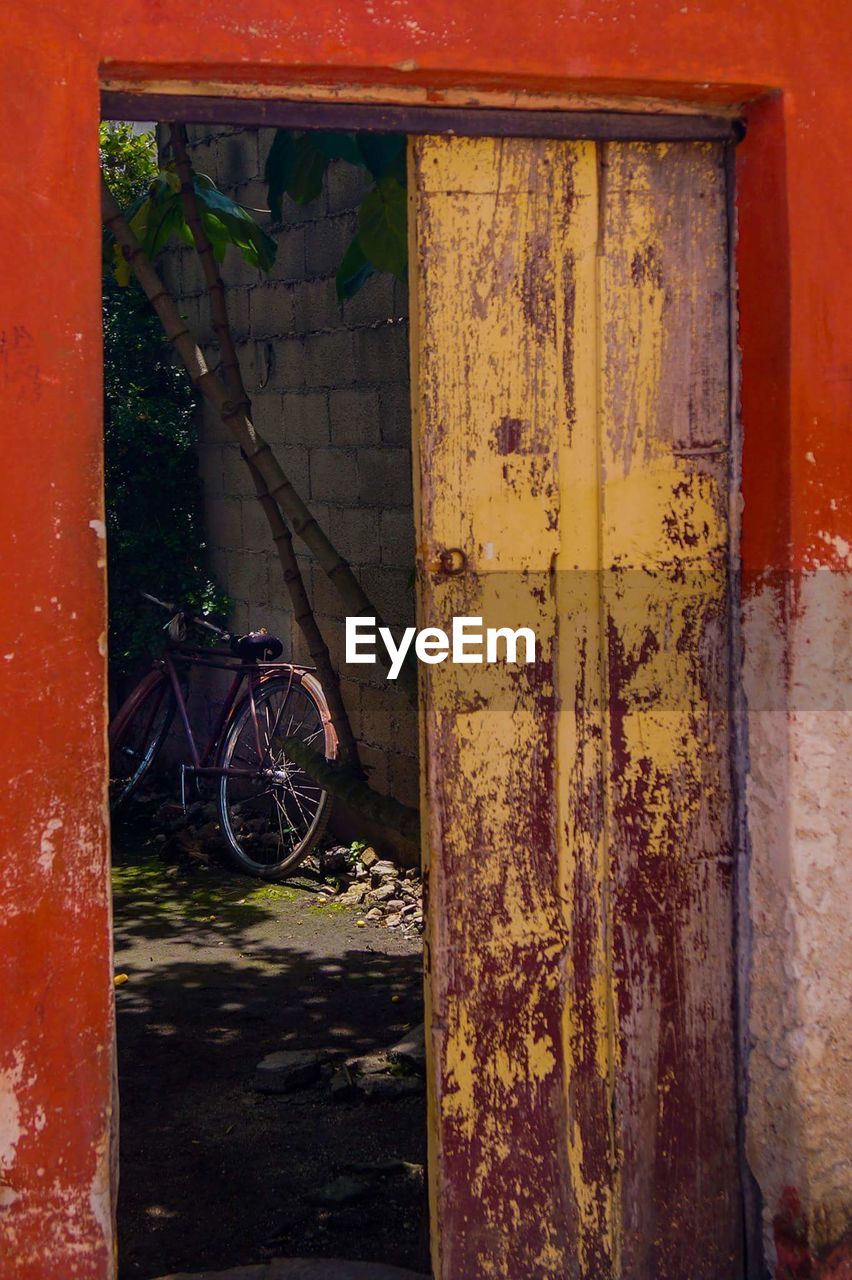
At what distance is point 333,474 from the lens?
6.66 metres

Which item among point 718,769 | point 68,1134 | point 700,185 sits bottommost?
point 68,1134

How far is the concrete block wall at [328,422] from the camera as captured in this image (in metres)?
6.18

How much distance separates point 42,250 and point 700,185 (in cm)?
130

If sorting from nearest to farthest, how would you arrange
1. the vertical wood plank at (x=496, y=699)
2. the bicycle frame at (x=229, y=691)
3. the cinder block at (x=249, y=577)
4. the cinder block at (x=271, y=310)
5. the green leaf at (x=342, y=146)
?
the vertical wood plank at (x=496, y=699) < the green leaf at (x=342, y=146) < the bicycle frame at (x=229, y=691) < the cinder block at (x=271, y=310) < the cinder block at (x=249, y=577)

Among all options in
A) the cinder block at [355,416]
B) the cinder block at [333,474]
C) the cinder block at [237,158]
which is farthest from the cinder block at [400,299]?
the cinder block at [237,158]

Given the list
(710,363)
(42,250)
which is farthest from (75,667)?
(710,363)

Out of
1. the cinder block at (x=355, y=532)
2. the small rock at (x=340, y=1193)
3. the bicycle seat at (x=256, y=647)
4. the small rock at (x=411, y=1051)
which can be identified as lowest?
the small rock at (x=340, y=1193)

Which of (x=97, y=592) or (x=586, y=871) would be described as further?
(x=586, y=871)

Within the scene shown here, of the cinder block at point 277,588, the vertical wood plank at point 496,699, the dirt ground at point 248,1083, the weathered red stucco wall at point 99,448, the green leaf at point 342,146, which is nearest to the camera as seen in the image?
the weathered red stucco wall at point 99,448

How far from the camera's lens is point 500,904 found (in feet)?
9.53

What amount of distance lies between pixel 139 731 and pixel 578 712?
5.03m

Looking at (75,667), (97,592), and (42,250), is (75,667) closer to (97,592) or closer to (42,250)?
(97,592)

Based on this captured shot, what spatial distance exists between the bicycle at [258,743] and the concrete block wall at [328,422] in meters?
0.26

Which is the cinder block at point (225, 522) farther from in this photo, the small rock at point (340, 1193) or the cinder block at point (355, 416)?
the small rock at point (340, 1193)
